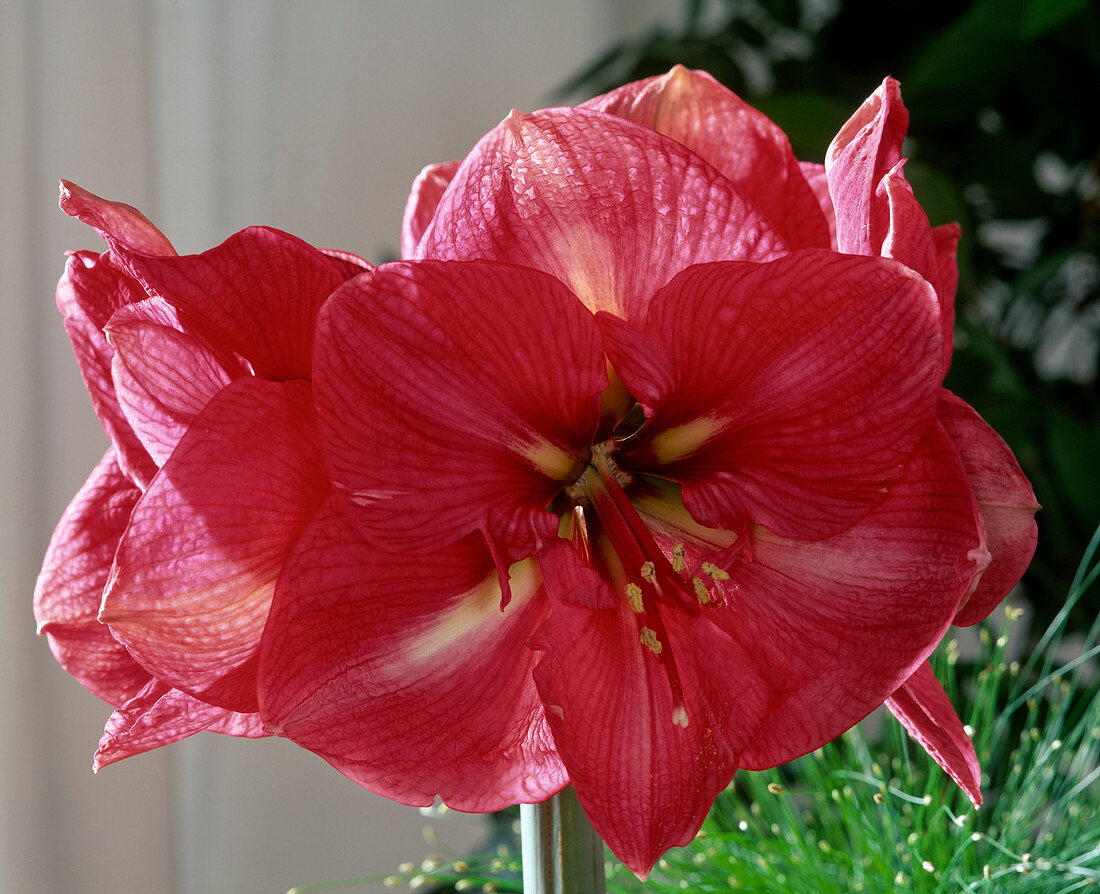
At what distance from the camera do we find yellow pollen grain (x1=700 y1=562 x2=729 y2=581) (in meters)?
0.26

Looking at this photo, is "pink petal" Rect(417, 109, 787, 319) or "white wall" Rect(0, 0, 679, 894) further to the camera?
"white wall" Rect(0, 0, 679, 894)

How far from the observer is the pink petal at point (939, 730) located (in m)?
0.27

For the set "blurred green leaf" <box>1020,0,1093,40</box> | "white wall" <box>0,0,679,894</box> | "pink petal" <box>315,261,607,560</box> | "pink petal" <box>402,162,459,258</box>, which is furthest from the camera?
"blurred green leaf" <box>1020,0,1093,40</box>

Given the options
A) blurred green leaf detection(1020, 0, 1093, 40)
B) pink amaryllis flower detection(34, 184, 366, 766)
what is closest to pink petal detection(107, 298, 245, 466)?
pink amaryllis flower detection(34, 184, 366, 766)

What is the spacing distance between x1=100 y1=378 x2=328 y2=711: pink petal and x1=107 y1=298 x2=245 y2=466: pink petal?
0.02m

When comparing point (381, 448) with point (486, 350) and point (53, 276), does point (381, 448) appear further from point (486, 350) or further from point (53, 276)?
point (53, 276)

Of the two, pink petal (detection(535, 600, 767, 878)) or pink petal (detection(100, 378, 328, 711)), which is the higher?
pink petal (detection(100, 378, 328, 711))

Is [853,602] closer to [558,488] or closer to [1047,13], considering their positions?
[558,488]

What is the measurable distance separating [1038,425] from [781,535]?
2.53ft

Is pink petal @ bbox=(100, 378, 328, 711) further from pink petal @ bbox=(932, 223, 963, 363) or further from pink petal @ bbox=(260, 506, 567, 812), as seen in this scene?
pink petal @ bbox=(932, 223, 963, 363)

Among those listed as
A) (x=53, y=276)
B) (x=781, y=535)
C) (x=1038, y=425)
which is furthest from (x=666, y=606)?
(x=1038, y=425)

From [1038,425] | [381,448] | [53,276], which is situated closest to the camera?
[381,448]

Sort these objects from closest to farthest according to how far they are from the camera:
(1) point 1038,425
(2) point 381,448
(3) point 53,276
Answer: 1. (2) point 381,448
2. (3) point 53,276
3. (1) point 1038,425

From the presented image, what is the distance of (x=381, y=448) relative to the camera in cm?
23
